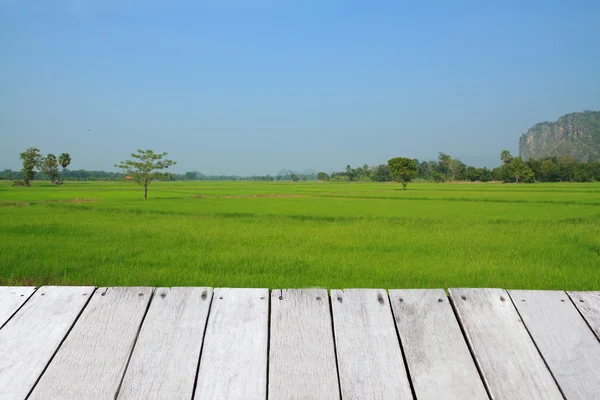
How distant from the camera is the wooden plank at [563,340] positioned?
78.5 inches

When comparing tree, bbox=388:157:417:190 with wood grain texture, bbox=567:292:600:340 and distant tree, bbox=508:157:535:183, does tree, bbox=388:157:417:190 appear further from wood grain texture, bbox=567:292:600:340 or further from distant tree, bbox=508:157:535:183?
wood grain texture, bbox=567:292:600:340

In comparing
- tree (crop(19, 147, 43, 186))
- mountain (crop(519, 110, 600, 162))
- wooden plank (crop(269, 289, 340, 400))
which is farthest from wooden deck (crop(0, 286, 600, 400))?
mountain (crop(519, 110, 600, 162))

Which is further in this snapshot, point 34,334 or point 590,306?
point 590,306

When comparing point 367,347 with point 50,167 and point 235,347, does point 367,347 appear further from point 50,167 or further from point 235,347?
point 50,167

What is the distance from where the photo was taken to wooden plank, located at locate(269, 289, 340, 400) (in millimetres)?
1888

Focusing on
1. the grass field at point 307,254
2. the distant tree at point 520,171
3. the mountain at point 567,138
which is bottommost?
the grass field at point 307,254

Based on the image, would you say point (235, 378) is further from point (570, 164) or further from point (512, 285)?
point (570, 164)

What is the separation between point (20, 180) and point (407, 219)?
97.4 feet

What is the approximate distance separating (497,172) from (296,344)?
75506 mm

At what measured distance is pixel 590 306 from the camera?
93.2 inches

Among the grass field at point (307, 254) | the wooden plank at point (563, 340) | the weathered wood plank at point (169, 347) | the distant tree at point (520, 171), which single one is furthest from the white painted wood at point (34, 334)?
the distant tree at point (520, 171)

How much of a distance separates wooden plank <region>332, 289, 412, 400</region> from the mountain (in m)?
78.6

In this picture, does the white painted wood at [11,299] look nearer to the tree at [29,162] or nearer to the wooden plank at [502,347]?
the wooden plank at [502,347]

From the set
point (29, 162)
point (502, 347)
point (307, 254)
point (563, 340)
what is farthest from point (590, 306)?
point (29, 162)
